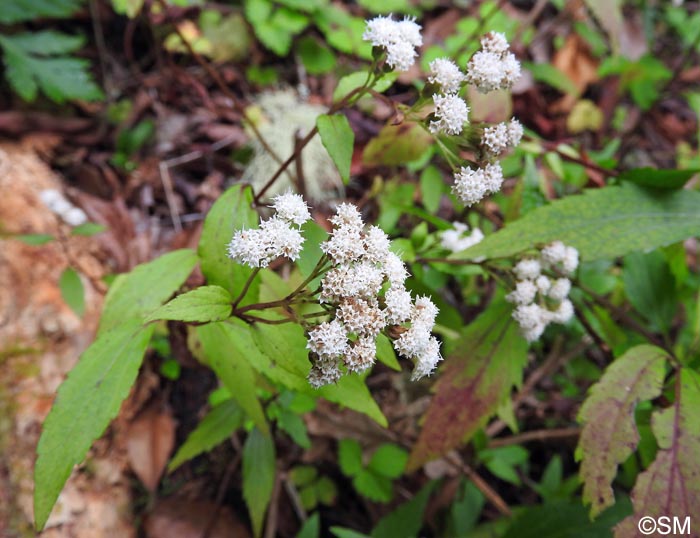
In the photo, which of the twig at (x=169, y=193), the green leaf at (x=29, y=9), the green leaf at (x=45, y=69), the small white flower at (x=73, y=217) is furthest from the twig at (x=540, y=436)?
the green leaf at (x=29, y=9)

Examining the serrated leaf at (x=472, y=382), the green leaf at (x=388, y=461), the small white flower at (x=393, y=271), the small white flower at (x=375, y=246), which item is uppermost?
the small white flower at (x=375, y=246)

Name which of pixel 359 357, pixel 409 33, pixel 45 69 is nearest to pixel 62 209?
pixel 45 69

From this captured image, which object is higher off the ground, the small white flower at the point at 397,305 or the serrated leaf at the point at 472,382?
the small white flower at the point at 397,305

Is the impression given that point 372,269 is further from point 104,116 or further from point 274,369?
point 104,116

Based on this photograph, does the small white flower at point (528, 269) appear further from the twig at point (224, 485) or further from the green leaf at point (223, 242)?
the twig at point (224, 485)

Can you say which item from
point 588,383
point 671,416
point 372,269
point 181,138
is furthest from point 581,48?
point 372,269
